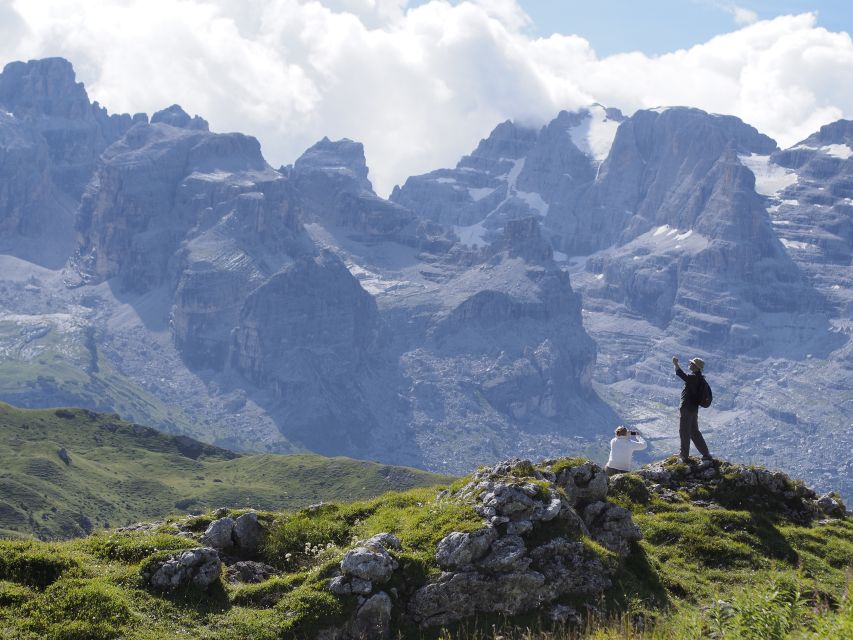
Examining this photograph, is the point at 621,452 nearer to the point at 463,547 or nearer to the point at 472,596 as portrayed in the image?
the point at 463,547

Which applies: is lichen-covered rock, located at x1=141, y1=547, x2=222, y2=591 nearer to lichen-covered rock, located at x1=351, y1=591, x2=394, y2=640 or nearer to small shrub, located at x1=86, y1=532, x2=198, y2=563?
small shrub, located at x1=86, y1=532, x2=198, y2=563

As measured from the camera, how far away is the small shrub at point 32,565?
986 inches

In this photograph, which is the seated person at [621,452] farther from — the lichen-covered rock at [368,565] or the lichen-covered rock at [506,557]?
the lichen-covered rock at [368,565]

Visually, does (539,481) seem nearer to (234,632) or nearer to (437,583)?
(437,583)

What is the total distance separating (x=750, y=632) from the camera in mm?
19781

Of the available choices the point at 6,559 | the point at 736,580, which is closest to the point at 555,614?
the point at 736,580

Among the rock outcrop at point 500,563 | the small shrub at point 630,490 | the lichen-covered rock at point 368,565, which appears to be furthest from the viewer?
the small shrub at point 630,490

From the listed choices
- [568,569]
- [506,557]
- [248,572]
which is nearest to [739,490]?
[568,569]

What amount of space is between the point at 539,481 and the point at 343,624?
10.0 m

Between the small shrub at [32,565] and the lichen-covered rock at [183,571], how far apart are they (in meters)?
2.20

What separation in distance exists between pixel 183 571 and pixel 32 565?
420cm

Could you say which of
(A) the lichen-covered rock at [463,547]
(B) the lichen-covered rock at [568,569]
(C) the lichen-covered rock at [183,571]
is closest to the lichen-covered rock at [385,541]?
(A) the lichen-covered rock at [463,547]

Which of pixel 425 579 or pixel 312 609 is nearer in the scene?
pixel 312 609

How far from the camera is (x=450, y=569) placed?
28766mm
